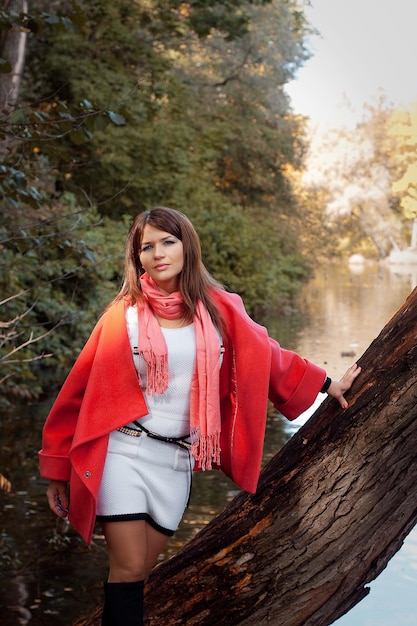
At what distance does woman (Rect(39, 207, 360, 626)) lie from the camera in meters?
2.72

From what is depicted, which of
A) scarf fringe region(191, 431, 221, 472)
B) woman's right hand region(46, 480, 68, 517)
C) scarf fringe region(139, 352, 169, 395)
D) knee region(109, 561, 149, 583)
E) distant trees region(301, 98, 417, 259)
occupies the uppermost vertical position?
distant trees region(301, 98, 417, 259)

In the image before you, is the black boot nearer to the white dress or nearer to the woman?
the woman

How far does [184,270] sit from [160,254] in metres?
0.10

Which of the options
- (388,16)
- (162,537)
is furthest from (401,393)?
(388,16)

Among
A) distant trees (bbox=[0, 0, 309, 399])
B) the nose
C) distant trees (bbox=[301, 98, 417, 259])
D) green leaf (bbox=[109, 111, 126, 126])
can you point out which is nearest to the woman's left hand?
the nose

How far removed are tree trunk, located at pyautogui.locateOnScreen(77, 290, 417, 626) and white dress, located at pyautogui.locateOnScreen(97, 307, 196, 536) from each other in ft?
0.71

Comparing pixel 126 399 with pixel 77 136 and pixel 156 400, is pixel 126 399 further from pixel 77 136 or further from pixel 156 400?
pixel 77 136

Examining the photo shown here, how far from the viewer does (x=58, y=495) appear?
290 cm

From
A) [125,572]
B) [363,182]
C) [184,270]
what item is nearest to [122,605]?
[125,572]

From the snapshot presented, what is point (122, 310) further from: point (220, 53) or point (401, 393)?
point (220, 53)

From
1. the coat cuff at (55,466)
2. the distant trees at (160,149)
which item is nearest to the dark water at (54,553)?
the distant trees at (160,149)

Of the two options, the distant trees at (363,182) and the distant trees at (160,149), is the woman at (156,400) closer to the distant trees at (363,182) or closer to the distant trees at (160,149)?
the distant trees at (160,149)

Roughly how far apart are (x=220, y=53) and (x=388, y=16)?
Result: 791cm

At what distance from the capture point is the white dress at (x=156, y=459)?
272 cm
